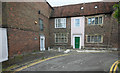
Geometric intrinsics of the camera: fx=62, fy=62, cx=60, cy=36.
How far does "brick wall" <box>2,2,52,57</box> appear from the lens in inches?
230

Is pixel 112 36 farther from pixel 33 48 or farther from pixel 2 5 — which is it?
pixel 2 5

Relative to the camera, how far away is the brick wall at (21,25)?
19.2 ft

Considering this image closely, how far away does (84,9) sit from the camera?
12539 mm

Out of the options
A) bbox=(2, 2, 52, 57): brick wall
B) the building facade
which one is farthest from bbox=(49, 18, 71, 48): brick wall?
bbox=(2, 2, 52, 57): brick wall

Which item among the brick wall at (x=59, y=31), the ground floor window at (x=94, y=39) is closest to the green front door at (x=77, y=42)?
the brick wall at (x=59, y=31)

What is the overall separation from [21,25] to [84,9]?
1164cm

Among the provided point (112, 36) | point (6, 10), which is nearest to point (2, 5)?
point (6, 10)

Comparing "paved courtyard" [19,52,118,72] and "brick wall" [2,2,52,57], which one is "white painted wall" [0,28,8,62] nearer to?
"brick wall" [2,2,52,57]

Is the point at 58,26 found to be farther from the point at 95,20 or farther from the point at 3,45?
the point at 3,45

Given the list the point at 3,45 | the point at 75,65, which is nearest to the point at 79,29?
the point at 75,65

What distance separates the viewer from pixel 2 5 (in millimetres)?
5547

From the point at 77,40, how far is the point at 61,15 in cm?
616

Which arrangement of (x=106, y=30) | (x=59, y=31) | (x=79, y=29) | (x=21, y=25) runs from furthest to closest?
(x=59, y=31) → (x=79, y=29) → (x=106, y=30) → (x=21, y=25)

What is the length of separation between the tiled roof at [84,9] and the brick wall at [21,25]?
531cm
